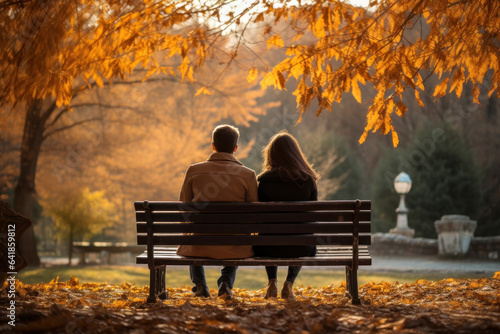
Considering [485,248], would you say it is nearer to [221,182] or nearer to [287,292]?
[287,292]

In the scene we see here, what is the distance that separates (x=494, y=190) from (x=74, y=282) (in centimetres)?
1749

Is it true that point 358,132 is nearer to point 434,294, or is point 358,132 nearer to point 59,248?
point 59,248

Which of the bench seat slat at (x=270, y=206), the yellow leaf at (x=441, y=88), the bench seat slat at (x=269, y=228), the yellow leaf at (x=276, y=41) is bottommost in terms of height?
the bench seat slat at (x=269, y=228)

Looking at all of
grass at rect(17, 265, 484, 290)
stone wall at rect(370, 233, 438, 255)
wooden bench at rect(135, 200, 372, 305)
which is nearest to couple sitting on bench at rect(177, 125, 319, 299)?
wooden bench at rect(135, 200, 372, 305)

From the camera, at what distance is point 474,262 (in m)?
13.3

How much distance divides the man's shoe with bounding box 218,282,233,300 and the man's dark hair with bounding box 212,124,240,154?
113 cm

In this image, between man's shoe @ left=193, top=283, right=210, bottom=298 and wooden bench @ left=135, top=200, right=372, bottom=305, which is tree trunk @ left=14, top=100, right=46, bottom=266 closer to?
man's shoe @ left=193, top=283, right=210, bottom=298

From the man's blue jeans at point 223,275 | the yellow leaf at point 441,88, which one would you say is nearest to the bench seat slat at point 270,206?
the man's blue jeans at point 223,275

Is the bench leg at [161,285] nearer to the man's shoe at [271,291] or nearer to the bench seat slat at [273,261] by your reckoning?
the bench seat slat at [273,261]

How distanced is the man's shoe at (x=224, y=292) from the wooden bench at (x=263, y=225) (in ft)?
1.45

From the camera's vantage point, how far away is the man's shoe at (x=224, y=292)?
502 cm

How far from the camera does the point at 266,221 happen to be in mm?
4625

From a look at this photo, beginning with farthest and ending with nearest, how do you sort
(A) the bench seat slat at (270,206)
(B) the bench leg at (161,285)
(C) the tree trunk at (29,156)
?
(C) the tree trunk at (29,156) → (B) the bench leg at (161,285) → (A) the bench seat slat at (270,206)

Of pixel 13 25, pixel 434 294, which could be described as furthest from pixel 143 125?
pixel 434 294
